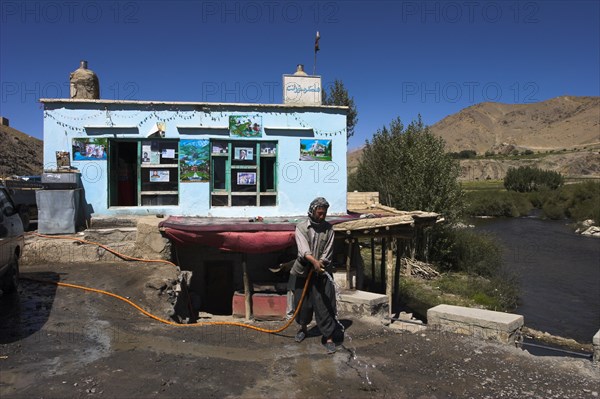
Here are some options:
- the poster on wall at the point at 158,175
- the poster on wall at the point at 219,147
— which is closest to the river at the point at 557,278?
the poster on wall at the point at 219,147

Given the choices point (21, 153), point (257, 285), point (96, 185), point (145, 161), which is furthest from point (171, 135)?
point (21, 153)

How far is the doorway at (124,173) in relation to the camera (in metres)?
12.0

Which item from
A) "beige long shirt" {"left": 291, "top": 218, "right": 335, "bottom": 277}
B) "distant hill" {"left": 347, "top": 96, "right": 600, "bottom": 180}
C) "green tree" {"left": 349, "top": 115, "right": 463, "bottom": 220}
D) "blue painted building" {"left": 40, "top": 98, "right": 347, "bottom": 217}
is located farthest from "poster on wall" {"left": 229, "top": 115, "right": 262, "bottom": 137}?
"distant hill" {"left": 347, "top": 96, "right": 600, "bottom": 180}

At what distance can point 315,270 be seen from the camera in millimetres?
6035

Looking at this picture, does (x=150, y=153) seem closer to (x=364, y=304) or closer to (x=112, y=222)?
(x=112, y=222)

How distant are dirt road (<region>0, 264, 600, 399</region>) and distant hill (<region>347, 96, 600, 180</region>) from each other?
304 feet

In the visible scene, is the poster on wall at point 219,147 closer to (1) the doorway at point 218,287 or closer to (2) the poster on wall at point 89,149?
(2) the poster on wall at point 89,149

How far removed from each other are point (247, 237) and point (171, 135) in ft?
12.8

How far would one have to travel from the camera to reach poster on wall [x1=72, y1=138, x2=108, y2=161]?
11.4 meters

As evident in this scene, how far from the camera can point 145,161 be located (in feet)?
38.6

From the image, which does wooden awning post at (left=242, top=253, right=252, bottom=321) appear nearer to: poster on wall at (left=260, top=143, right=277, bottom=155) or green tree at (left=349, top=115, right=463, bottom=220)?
poster on wall at (left=260, top=143, right=277, bottom=155)

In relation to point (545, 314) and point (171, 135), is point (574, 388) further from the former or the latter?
point (545, 314)

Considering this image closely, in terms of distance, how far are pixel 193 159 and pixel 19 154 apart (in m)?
40.2

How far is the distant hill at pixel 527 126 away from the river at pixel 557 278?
108 m
